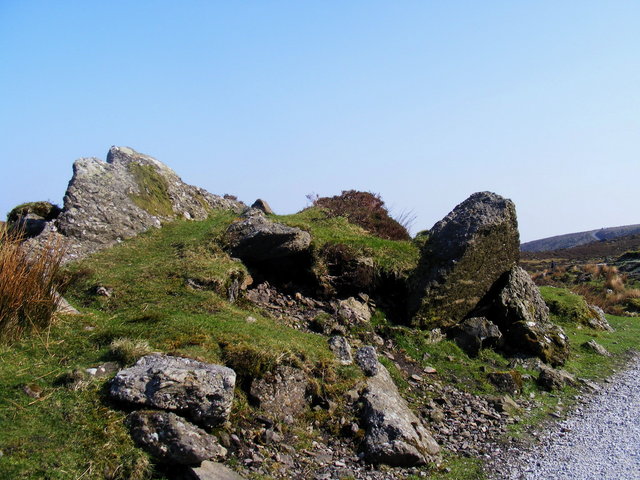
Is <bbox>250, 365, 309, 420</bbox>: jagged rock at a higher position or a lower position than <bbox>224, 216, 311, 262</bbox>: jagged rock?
lower

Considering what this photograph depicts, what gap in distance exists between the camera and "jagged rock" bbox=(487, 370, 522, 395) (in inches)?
480

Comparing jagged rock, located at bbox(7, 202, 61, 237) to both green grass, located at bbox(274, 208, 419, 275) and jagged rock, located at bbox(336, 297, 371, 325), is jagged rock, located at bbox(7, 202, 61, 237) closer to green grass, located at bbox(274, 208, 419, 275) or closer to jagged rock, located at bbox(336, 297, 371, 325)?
green grass, located at bbox(274, 208, 419, 275)

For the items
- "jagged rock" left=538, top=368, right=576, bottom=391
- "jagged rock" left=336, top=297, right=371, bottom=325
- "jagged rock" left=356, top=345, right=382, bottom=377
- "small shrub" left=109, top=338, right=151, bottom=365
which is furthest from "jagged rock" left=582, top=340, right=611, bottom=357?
"small shrub" left=109, top=338, right=151, bottom=365

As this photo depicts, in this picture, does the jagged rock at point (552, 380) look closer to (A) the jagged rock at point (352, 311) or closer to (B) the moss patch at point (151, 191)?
(A) the jagged rock at point (352, 311)

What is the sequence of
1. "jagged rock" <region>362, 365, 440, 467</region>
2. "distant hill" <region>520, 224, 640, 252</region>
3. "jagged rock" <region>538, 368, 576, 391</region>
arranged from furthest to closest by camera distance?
1. "distant hill" <region>520, 224, 640, 252</region>
2. "jagged rock" <region>538, 368, 576, 391</region>
3. "jagged rock" <region>362, 365, 440, 467</region>

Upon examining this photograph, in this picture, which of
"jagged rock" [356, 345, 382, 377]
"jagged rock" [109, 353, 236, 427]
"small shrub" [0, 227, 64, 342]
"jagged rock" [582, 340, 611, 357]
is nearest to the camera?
"jagged rock" [109, 353, 236, 427]

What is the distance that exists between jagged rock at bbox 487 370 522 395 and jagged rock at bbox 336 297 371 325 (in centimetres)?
356

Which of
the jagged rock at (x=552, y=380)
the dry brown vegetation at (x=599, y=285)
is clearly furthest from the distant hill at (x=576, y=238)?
the jagged rock at (x=552, y=380)

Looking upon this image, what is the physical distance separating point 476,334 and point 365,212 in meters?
9.07

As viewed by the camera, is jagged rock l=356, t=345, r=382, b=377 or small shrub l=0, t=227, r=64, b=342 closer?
small shrub l=0, t=227, r=64, b=342

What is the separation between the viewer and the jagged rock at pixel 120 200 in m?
17.7

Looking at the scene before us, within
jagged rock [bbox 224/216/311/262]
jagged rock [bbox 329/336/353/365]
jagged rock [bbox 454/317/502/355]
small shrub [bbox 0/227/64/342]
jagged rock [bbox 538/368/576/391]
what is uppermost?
jagged rock [bbox 224/216/311/262]

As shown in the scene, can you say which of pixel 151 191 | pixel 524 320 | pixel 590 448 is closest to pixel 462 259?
pixel 524 320

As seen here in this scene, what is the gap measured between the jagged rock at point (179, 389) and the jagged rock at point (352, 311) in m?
6.27
